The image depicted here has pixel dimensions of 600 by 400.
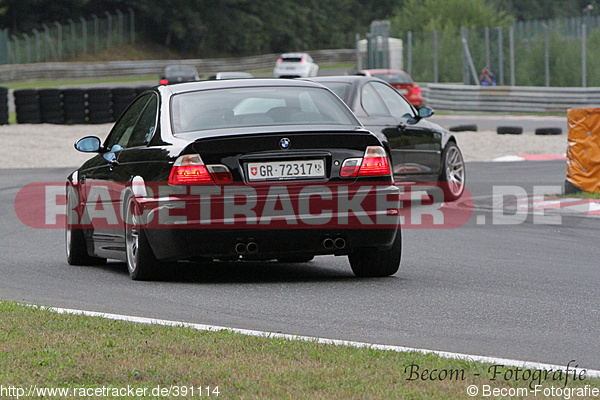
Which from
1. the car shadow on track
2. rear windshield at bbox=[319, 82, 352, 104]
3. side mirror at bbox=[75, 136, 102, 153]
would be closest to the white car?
rear windshield at bbox=[319, 82, 352, 104]

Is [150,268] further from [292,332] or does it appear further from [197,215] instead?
[292,332]

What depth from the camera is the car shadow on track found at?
8383 mm

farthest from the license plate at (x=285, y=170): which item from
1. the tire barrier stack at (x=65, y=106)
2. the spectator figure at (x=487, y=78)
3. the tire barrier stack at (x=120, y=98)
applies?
the spectator figure at (x=487, y=78)

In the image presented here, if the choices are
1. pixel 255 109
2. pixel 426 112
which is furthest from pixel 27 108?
pixel 255 109

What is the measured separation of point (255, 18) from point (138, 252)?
82.9 meters

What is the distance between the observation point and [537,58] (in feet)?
124

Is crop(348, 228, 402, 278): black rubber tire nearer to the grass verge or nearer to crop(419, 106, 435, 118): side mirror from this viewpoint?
the grass verge

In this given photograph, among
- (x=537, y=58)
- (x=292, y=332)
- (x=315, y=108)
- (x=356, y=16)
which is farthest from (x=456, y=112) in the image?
(x=356, y=16)

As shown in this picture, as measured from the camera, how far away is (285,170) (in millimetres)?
7668

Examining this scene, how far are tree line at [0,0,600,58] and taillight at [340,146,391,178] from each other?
5118 cm

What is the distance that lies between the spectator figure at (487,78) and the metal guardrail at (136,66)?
1251 inches

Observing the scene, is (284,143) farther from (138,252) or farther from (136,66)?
(136,66)

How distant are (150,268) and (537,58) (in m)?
31.5

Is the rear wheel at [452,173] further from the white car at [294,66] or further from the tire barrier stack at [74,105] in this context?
the white car at [294,66]
